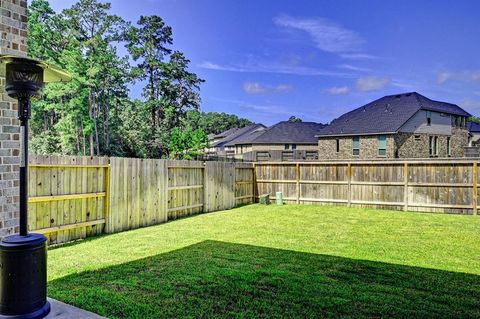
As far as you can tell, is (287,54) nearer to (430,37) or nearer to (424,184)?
(430,37)

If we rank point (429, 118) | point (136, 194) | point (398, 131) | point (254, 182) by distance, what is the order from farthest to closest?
point (429, 118) → point (398, 131) → point (254, 182) → point (136, 194)

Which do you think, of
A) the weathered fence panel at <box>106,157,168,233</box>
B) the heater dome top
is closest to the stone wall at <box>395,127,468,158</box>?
the weathered fence panel at <box>106,157,168,233</box>

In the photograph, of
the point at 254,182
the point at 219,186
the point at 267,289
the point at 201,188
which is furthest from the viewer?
the point at 254,182

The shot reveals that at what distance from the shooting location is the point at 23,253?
101 inches

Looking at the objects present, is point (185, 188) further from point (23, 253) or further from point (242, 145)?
point (242, 145)

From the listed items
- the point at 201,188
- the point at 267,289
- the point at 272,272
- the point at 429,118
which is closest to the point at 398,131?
the point at 429,118

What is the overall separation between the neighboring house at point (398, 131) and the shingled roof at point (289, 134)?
337 inches

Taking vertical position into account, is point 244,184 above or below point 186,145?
below

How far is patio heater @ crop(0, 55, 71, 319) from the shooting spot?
100 inches

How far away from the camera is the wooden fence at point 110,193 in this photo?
20.0 ft

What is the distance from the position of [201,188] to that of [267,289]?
23.5ft

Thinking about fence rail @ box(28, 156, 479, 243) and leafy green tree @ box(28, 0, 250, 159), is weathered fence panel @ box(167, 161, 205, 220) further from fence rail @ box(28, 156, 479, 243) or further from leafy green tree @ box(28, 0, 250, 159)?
leafy green tree @ box(28, 0, 250, 159)

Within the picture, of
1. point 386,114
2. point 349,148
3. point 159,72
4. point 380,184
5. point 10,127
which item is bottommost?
point 380,184

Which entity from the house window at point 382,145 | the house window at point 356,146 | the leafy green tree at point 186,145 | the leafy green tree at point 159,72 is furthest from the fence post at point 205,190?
the leafy green tree at point 159,72
